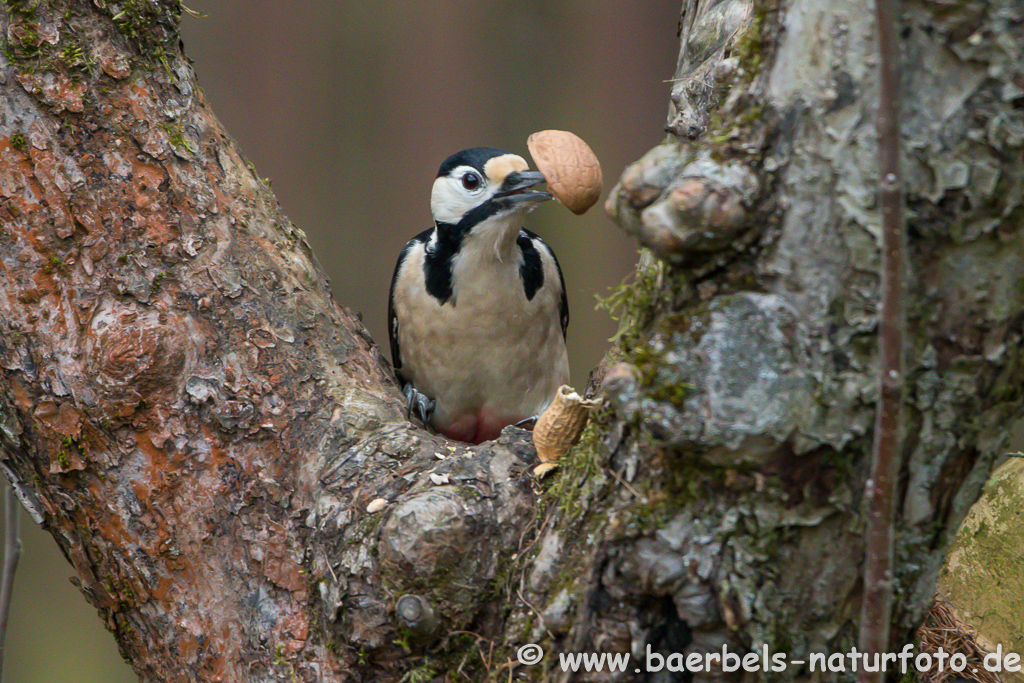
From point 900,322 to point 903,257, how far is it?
0.07 metres

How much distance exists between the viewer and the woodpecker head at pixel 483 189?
256 centimetres

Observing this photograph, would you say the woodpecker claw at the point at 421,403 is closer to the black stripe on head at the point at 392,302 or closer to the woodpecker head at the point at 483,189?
the black stripe on head at the point at 392,302

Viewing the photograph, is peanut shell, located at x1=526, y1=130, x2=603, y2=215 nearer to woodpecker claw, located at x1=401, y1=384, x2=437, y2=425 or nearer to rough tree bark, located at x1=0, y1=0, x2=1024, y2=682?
rough tree bark, located at x1=0, y1=0, x2=1024, y2=682

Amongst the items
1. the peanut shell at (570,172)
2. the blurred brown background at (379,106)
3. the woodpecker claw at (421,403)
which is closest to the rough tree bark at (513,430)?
the peanut shell at (570,172)

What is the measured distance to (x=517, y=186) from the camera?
8.41ft

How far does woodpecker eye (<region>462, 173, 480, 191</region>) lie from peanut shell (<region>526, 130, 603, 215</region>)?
76 cm

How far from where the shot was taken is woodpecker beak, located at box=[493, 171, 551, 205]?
8.32ft

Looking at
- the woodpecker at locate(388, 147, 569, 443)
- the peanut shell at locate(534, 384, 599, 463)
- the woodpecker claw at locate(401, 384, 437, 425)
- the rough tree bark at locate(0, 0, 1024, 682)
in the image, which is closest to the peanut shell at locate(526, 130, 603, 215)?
the rough tree bark at locate(0, 0, 1024, 682)

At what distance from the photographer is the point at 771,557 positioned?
1.12 m

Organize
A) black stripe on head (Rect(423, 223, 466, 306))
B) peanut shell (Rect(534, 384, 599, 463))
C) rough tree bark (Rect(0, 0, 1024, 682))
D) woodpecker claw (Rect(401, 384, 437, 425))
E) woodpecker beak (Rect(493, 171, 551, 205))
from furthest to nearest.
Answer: woodpecker claw (Rect(401, 384, 437, 425)) < black stripe on head (Rect(423, 223, 466, 306)) < woodpecker beak (Rect(493, 171, 551, 205)) < peanut shell (Rect(534, 384, 599, 463)) < rough tree bark (Rect(0, 0, 1024, 682))

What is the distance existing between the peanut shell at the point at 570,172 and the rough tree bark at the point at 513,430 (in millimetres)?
226

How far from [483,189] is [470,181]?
2.1 inches

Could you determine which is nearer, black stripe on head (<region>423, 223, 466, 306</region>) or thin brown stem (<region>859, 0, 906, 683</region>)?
thin brown stem (<region>859, 0, 906, 683</region>)

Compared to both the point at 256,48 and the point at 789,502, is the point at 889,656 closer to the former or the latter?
the point at 789,502
